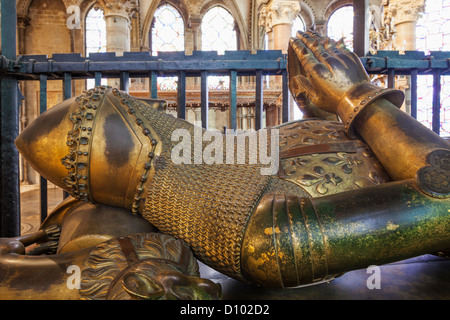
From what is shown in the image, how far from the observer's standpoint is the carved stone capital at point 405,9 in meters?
8.65

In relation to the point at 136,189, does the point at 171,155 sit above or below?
above

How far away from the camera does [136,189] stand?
40.4 inches

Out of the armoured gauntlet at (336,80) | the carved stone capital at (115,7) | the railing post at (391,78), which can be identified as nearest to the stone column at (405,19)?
the carved stone capital at (115,7)

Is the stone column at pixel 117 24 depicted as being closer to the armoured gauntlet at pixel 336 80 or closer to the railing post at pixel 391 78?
the railing post at pixel 391 78

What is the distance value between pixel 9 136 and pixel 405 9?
33.4 feet

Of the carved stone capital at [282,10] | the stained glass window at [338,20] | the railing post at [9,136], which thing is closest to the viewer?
the railing post at [9,136]

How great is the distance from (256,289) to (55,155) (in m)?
0.80

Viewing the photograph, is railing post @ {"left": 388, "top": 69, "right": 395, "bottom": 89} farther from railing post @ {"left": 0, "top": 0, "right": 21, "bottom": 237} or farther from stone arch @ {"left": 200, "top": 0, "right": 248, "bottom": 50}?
stone arch @ {"left": 200, "top": 0, "right": 248, "bottom": 50}

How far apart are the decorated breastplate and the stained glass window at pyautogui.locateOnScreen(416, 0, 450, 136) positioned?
1291 centimetres

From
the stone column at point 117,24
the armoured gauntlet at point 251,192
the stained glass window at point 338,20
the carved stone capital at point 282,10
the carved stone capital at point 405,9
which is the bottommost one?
the armoured gauntlet at point 251,192

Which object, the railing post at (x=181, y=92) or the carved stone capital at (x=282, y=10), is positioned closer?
the railing post at (x=181, y=92)

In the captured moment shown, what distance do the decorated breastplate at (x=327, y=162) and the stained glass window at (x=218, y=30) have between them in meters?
16.0
